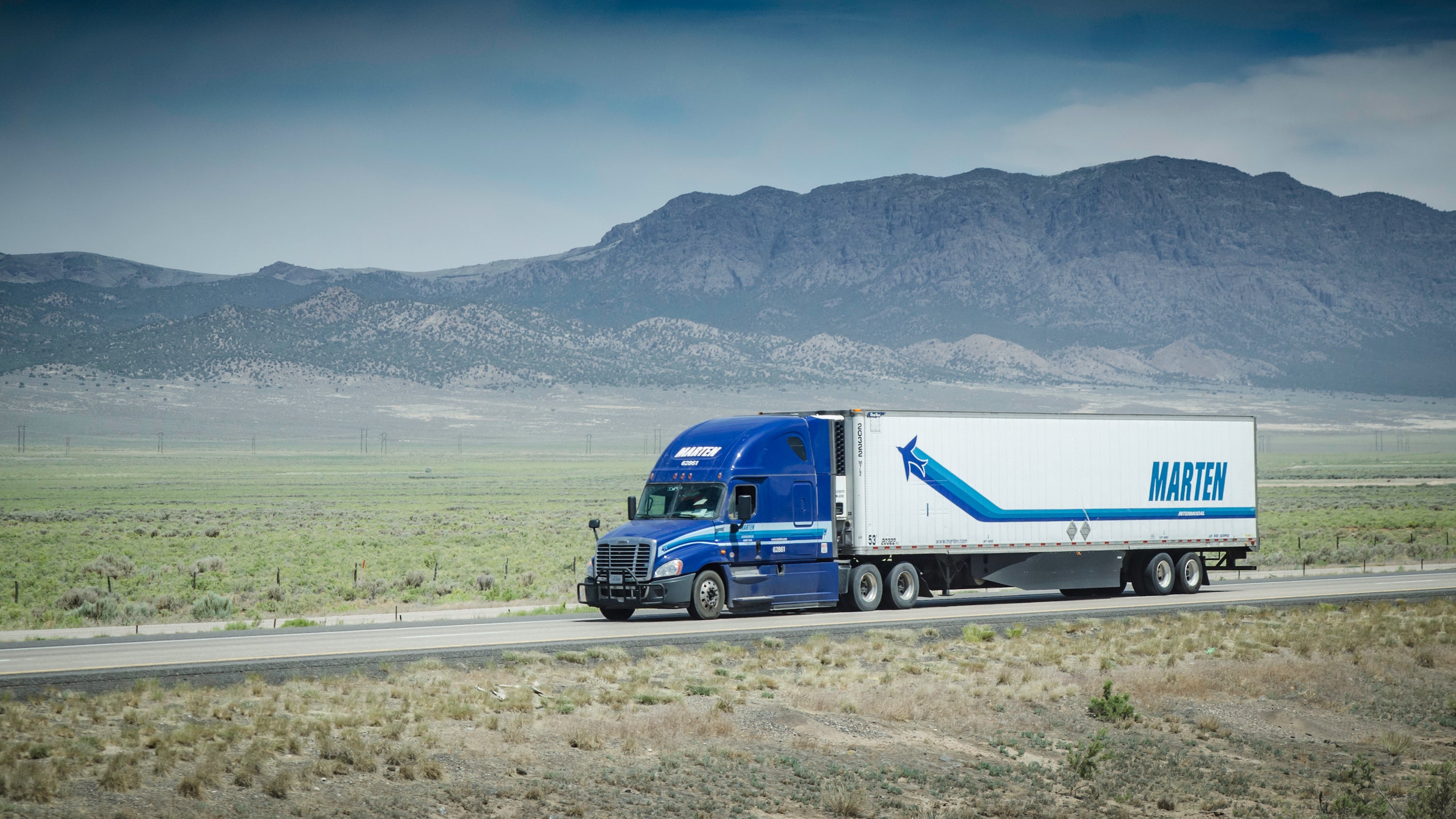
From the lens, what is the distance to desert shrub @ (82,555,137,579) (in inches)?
1697

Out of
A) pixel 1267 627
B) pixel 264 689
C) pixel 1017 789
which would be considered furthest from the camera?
pixel 1267 627

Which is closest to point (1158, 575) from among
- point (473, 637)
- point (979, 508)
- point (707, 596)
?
point (979, 508)

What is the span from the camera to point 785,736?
17703 millimetres

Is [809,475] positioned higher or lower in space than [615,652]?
higher

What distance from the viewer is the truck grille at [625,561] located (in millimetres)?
25828

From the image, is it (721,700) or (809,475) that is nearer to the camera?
(721,700)

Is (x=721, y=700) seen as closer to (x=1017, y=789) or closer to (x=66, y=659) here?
(x=1017, y=789)

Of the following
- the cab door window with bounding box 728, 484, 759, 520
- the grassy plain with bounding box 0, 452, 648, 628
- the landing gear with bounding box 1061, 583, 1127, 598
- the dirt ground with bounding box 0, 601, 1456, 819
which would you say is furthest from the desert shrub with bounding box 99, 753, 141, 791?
the landing gear with bounding box 1061, 583, 1127, 598

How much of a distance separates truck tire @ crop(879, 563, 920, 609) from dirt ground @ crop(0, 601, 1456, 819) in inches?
193

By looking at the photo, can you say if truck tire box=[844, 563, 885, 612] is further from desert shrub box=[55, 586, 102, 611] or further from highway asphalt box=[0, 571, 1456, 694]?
desert shrub box=[55, 586, 102, 611]

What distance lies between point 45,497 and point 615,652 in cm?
8534

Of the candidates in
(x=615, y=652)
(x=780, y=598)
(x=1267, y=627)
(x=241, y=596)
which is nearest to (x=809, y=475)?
(x=780, y=598)

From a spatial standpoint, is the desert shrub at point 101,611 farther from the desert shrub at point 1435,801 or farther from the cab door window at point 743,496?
the desert shrub at point 1435,801

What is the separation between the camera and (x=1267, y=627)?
88.1 ft
